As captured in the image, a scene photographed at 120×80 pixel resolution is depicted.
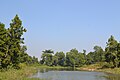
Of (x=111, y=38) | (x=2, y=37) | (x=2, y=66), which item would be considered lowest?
(x=2, y=66)

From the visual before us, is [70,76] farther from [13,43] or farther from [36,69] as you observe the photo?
[36,69]

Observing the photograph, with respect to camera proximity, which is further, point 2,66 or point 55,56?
point 55,56

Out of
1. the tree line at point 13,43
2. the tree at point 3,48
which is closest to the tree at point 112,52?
the tree line at point 13,43

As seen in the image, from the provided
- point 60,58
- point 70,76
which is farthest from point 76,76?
point 60,58

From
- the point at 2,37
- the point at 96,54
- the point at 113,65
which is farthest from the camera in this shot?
the point at 96,54

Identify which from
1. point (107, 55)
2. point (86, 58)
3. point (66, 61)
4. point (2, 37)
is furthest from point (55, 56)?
point (2, 37)

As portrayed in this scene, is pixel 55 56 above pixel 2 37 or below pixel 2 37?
above

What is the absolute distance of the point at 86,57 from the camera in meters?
172

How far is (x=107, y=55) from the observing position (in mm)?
96312

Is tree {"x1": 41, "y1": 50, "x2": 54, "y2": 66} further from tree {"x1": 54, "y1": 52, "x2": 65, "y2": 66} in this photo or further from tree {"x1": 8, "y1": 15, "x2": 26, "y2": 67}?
tree {"x1": 8, "y1": 15, "x2": 26, "y2": 67}

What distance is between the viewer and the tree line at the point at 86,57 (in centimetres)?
9338

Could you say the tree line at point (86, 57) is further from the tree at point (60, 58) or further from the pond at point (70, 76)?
the pond at point (70, 76)

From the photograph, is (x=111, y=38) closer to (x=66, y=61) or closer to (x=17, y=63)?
(x=17, y=63)

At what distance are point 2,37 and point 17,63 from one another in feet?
46.9
